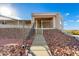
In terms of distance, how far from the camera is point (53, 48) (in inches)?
142

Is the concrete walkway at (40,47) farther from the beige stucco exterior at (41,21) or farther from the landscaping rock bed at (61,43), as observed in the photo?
the beige stucco exterior at (41,21)

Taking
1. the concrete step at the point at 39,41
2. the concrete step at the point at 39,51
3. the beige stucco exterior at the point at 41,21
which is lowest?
the concrete step at the point at 39,51

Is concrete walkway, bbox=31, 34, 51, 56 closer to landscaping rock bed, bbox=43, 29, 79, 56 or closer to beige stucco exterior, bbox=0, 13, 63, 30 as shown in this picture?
landscaping rock bed, bbox=43, 29, 79, 56

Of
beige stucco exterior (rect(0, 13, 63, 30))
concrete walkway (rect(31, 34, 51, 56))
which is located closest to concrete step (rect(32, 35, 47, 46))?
concrete walkway (rect(31, 34, 51, 56))

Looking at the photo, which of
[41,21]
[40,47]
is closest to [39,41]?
[40,47]

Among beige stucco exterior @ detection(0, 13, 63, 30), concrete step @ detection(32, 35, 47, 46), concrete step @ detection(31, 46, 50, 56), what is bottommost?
concrete step @ detection(31, 46, 50, 56)

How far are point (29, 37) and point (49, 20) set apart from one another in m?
0.39

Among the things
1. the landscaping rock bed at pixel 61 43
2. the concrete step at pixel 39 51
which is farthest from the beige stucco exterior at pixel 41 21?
the concrete step at pixel 39 51

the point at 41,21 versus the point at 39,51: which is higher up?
the point at 41,21

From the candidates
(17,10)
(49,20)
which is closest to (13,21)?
(17,10)

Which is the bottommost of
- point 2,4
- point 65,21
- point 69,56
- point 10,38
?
point 69,56

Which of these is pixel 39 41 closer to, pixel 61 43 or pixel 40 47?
pixel 40 47

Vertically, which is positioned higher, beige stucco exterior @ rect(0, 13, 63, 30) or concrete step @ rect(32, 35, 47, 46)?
beige stucco exterior @ rect(0, 13, 63, 30)

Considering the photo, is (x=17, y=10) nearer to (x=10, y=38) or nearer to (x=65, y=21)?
(x=10, y=38)
